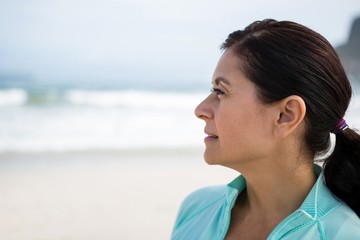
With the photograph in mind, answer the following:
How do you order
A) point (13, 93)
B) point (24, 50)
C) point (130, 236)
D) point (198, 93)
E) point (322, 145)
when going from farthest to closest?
point (24, 50)
point (198, 93)
point (13, 93)
point (130, 236)
point (322, 145)

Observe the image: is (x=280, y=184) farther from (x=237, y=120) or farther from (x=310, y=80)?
(x=310, y=80)

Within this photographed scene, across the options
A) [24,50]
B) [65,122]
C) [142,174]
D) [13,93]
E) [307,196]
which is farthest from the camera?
[24,50]

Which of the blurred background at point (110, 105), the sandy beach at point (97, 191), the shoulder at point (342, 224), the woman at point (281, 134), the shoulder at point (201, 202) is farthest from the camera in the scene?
the blurred background at point (110, 105)

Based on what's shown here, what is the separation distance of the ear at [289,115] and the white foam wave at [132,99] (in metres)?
13.6

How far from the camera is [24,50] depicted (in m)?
29.1

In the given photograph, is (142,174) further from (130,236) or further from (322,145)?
(322,145)

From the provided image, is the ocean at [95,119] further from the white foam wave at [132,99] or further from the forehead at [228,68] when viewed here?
the forehead at [228,68]

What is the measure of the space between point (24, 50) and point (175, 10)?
8.82m

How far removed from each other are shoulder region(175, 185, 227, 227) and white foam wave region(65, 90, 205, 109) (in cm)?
1329

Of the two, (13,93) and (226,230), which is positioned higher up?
(13,93)

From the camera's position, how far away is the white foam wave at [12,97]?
14.8 meters

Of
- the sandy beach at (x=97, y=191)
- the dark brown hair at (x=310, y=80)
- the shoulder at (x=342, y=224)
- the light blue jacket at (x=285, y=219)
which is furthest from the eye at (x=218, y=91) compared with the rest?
the sandy beach at (x=97, y=191)

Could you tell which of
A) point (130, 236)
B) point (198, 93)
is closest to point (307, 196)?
point (130, 236)

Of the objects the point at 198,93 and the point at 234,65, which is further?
the point at 198,93
